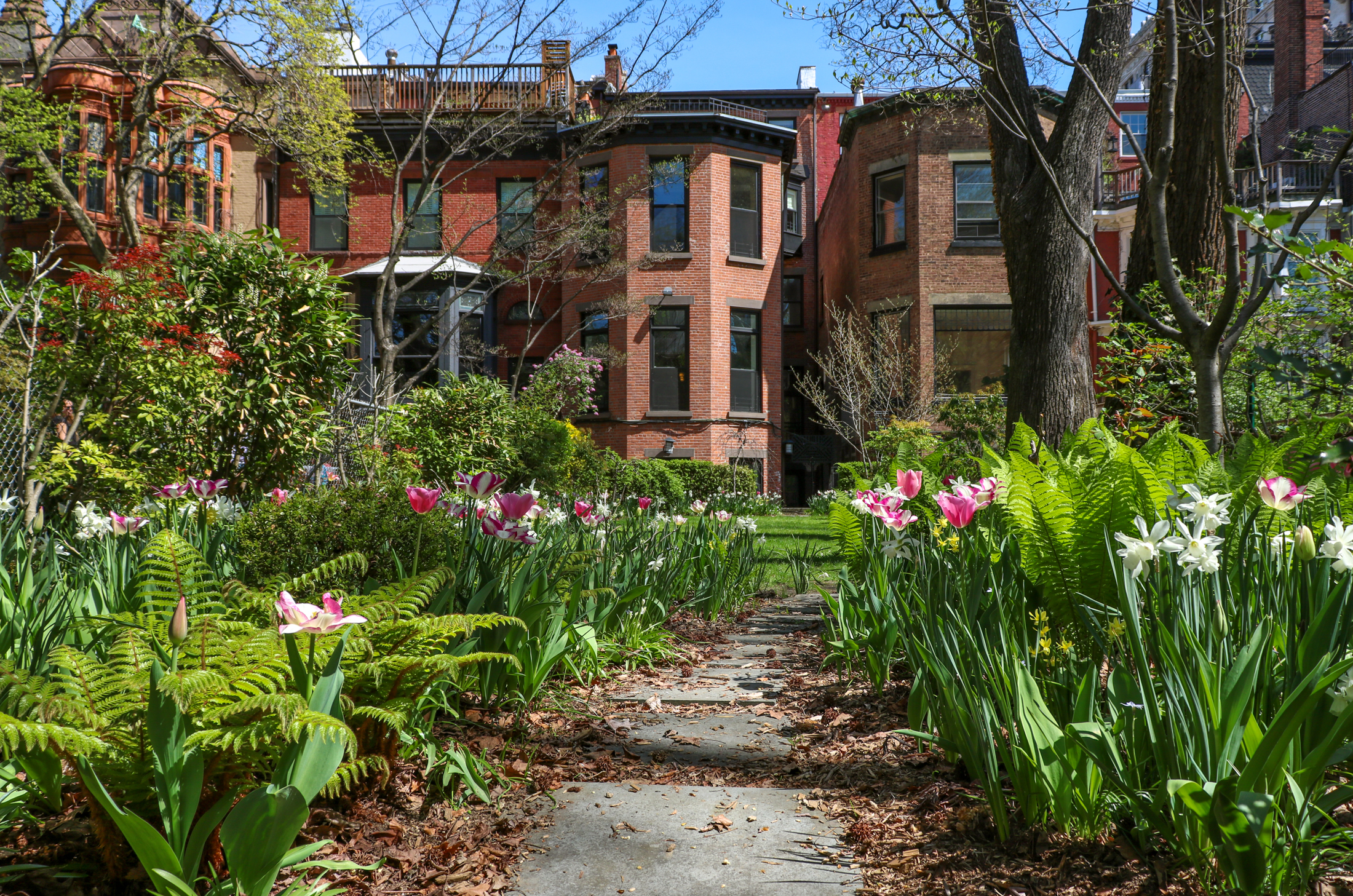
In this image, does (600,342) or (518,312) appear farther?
(518,312)

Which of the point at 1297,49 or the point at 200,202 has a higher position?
the point at 1297,49

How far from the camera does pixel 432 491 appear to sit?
357 cm

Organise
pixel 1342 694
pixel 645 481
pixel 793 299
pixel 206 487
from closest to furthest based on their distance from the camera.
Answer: pixel 1342 694
pixel 206 487
pixel 645 481
pixel 793 299

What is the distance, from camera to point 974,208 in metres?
18.8

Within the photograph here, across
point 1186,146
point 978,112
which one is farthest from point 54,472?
point 1186,146

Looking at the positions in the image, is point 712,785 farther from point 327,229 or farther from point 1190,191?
point 327,229

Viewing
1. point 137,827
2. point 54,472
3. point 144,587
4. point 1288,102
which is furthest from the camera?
point 1288,102

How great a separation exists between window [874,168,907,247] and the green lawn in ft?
23.0

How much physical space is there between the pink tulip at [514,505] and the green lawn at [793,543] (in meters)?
3.75

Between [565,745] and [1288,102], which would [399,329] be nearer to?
[565,745]

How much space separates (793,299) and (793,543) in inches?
736

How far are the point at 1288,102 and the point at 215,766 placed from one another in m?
30.0

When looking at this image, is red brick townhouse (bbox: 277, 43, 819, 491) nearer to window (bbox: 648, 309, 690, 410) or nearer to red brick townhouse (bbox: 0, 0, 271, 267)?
window (bbox: 648, 309, 690, 410)

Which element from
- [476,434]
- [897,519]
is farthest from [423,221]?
[897,519]
